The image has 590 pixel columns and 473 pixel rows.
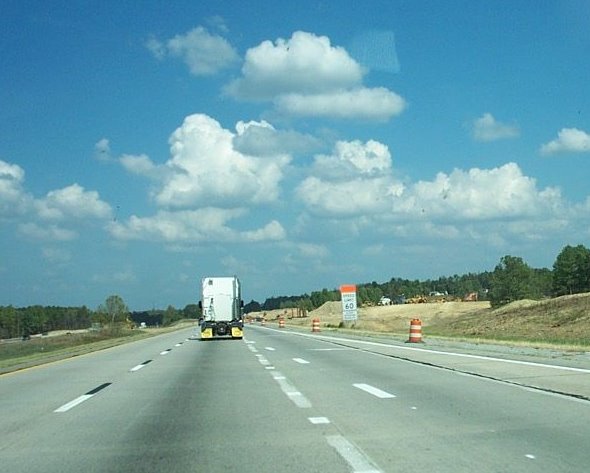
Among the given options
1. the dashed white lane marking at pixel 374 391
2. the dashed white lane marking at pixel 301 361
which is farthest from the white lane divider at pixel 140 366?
the dashed white lane marking at pixel 374 391

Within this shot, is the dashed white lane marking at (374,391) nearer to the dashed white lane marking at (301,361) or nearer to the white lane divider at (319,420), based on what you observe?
the white lane divider at (319,420)

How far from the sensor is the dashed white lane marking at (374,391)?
14.1 m

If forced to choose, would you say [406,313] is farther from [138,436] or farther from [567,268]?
[138,436]

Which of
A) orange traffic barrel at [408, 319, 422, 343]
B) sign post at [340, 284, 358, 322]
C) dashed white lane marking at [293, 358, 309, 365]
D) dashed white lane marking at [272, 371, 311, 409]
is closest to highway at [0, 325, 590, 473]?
dashed white lane marking at [272, 371, 311, 409]

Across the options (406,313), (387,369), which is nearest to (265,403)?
(387,369)

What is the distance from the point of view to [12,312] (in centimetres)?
19838

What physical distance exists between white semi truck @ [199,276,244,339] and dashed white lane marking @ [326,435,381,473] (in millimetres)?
37786

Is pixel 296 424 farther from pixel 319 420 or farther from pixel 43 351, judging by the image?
pixel 43 351

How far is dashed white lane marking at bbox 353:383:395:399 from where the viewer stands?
46.4ft

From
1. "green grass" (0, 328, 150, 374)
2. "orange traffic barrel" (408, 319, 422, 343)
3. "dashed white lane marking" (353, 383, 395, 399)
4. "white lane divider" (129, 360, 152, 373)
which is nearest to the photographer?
"dashed white lane marking" (353, 383, 395, 399)

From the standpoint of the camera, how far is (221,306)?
47312mm

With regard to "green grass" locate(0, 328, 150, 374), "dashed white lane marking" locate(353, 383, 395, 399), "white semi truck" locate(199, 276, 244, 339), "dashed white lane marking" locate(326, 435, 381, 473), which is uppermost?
"white semi truck" locate(199, 276, 244, 339)

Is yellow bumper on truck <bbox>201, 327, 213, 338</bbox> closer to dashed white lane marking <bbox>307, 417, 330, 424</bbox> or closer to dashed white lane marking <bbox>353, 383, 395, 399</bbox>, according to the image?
dashed white lane marking <bbox>353, 383, 395, 399</bbox>

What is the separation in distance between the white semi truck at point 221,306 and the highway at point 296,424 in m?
27.8
